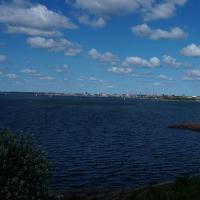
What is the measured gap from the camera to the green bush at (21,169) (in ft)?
81.0

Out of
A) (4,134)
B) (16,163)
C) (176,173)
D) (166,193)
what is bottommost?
(176,173)

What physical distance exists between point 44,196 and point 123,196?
880cm

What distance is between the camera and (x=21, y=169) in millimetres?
25312

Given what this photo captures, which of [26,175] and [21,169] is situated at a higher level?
[21,169]

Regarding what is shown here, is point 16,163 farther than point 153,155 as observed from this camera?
No

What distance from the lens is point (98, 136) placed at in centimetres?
8938

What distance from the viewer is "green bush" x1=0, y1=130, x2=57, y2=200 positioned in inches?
972

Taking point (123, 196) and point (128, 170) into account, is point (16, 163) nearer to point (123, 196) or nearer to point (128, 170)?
point (123, 196)

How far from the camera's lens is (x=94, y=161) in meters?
57.3

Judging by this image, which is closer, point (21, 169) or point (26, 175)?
point (21, 169)

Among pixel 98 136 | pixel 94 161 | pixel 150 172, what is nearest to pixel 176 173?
pixel 150 172

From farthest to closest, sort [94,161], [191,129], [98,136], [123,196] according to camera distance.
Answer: [191,129], [98,136], [94,161], [123,196]

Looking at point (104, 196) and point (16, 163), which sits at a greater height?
point (16, 163)

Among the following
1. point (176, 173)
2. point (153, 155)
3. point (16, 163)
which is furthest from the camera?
point (153, 155)
